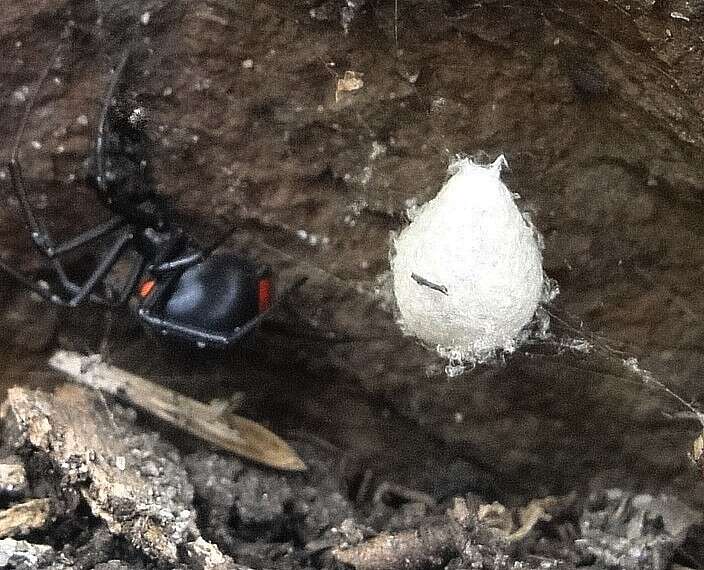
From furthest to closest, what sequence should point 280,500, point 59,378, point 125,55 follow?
point 59,378
point 280,500
point 125,55

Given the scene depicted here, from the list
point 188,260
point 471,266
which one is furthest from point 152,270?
point 471,266

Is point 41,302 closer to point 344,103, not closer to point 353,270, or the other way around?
point 353,270

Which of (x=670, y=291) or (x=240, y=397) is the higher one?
(x=670, y=291)

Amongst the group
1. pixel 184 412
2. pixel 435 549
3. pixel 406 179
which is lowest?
pixel 184 412

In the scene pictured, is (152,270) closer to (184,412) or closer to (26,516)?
(184,412)

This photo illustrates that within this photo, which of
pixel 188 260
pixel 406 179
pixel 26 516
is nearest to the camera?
pixel 26 516

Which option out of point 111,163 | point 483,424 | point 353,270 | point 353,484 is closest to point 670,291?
point 483,424

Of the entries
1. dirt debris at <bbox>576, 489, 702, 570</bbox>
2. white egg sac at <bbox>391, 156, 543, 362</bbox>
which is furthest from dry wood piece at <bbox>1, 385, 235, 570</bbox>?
dirt debris at <bbox>576, 489, 702, 570</bbox>
